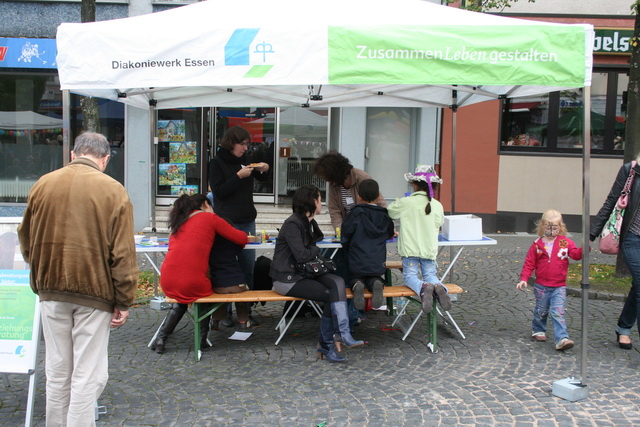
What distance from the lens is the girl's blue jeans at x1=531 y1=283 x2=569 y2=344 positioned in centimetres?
514

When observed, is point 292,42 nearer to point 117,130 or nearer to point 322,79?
point 322,79

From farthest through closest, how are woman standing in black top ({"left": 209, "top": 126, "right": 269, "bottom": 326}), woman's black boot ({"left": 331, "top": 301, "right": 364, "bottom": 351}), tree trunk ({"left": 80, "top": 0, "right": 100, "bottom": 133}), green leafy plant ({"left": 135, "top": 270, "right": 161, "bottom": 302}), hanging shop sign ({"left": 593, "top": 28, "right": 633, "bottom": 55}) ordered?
hanging shop sign ({"left": 593, "top": 28, "right": 633, "bottom": 55}), tree trunk ({"left": 80, "top": 0, "right": 100, "bottom": 133}), green leafy plant ({"left": 135, "top": 270, "right": 161, "bottom": 302}), woman standing in black top ({"left": 209, "top": 126, "right": 269, "bottom": 326}), woman's black boot ({"left": 331, "top": 301, "right": 364, "bottom": 351})

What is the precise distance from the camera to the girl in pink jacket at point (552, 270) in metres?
5.15

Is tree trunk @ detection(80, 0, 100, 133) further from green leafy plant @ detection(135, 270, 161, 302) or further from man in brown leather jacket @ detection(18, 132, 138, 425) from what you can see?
man in brown leather jacket @ detection(18, 132, 138, 425)

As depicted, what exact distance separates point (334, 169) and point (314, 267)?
1.25 meters

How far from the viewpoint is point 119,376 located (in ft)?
15.2

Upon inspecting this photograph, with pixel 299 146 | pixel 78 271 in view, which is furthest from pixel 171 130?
pixel 78 271

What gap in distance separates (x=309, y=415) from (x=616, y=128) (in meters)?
10.3

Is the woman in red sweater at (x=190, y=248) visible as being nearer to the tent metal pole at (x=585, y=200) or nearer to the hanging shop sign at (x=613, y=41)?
the tent metal pole at (x=585, y=200)

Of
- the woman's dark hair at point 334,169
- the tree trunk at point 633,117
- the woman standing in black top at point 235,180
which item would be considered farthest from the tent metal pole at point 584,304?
the tree trunk at point 633,117

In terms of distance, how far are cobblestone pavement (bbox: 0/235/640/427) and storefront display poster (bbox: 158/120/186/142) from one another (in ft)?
19.9

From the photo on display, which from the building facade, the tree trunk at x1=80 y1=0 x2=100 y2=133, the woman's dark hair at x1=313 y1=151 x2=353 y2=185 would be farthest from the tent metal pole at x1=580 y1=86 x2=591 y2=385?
the building facade

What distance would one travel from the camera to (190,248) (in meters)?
4.95

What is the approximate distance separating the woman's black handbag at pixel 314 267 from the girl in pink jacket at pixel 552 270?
1.62 m
